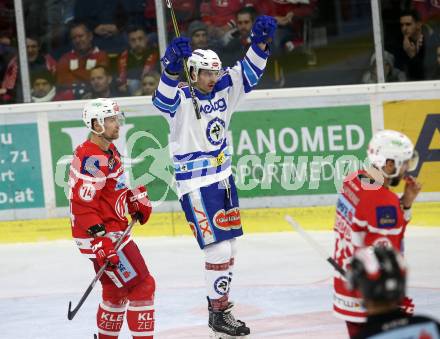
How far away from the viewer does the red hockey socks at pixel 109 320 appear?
5621 mm

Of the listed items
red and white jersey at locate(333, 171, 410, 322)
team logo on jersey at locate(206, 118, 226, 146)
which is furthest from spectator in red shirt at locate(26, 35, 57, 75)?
red and white jersey at locate(333, 171, 410, 322)

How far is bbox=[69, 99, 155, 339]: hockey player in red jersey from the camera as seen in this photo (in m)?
5.50

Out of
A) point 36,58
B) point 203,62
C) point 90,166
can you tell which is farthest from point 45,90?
point 90,166

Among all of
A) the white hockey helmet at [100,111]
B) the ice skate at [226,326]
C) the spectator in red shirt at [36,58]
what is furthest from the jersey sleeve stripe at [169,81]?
the spectator in red shirt at [36,58]

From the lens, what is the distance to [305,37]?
9.21 meters

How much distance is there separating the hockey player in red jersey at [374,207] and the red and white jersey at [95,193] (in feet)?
4.80

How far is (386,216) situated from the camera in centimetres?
419

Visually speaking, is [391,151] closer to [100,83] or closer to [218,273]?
[218,273]

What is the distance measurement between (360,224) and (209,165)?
206 cm

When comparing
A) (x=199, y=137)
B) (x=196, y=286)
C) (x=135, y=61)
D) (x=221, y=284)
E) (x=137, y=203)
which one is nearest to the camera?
(x=137, y=203)

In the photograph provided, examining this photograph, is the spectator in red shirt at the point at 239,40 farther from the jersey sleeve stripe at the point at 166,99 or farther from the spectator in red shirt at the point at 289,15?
the jersey sleeve stripe at the point at 166,99

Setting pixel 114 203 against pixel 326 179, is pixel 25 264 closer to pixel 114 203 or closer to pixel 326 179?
pixel 326 179

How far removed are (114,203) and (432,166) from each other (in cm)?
366

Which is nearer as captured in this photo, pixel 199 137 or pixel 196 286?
pixel 199 137
